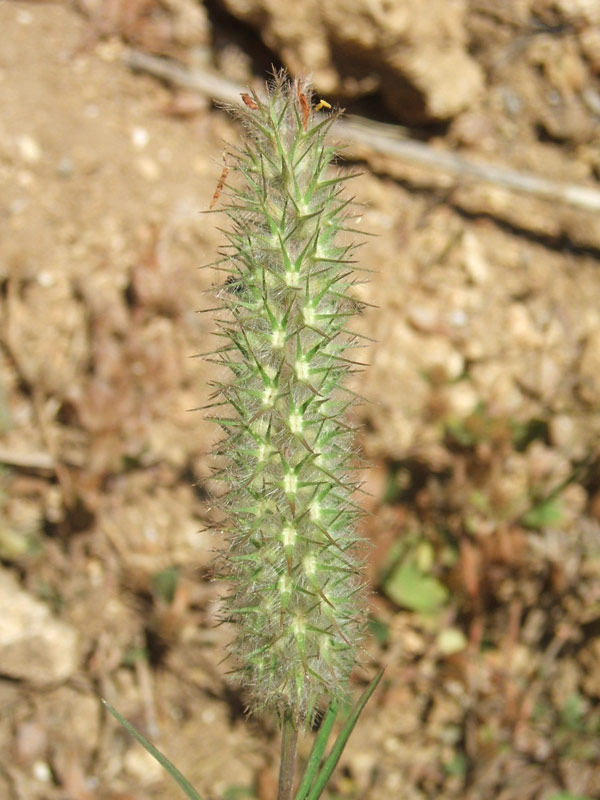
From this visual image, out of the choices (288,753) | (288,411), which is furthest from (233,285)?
(288,753)

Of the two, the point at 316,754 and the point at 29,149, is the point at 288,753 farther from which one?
the point at 29,149

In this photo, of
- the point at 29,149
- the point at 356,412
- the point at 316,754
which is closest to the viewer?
the point at 316,754

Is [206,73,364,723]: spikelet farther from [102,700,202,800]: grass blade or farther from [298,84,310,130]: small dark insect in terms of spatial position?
[102,700,202,800]: grass blade

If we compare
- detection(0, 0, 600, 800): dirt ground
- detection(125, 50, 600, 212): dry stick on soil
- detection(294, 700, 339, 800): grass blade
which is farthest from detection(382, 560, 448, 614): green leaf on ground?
detection(125, 50, 600, 212): dry stick on soil

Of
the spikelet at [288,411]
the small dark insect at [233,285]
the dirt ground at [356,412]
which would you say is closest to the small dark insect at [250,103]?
the spikelet at [288,411]

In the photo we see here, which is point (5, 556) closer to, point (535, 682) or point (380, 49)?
point (535, 682)
